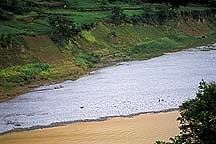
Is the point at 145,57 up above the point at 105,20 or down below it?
below

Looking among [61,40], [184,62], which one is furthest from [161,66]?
[61,40]

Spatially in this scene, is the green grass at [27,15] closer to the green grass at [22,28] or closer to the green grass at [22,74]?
the green grass at [22,28]

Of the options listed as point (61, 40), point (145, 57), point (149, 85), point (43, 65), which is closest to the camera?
point (149, 85)

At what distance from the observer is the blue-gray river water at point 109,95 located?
76.2ft

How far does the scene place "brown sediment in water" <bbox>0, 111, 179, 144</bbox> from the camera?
18.2 m

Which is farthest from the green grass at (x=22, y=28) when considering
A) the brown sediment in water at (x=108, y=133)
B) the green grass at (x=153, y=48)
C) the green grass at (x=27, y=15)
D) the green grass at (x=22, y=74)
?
the brown sediment in water at (x=108, y=133)

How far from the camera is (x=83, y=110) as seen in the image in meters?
24.2

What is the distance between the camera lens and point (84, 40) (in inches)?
1860

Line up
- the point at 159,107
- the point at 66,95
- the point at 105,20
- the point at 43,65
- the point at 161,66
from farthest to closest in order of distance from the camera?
the point at 105,20 → the point at 161,66 → the point at 43,65 → the point at 66,95 → the point at 159,107

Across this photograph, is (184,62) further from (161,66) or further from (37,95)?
(37,95)

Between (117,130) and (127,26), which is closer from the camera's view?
(117,130)

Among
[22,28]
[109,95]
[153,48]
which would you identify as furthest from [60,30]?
[109,95]

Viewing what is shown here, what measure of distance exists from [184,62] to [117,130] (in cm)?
2372

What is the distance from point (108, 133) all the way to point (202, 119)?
32.0 ft
